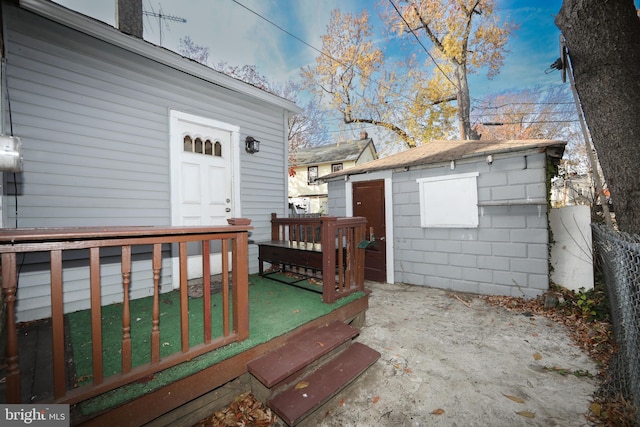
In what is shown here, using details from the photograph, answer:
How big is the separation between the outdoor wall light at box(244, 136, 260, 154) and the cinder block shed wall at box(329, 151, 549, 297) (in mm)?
2782

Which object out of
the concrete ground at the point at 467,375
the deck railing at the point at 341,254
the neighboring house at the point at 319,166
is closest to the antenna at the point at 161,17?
the deck railing at the point at 341,254

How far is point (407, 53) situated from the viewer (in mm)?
11164

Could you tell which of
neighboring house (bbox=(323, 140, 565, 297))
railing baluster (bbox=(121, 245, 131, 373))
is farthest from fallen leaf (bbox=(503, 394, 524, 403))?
railing baluster (bbox=(121, 245, 131, 373))

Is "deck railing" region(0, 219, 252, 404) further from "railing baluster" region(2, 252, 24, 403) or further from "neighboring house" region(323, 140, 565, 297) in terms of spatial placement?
"neighboring house" region(323, 140, 565, 297)

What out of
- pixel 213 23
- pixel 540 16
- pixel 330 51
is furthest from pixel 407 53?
pixel 213 23

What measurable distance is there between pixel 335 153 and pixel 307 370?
17.5m

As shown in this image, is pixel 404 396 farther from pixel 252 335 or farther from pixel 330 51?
pixel 330 51

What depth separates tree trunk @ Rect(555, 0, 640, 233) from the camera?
212cm

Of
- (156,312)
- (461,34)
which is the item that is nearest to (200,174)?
(156,312)

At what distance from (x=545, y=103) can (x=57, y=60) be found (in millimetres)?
19709

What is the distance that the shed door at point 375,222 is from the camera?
5.32 metres

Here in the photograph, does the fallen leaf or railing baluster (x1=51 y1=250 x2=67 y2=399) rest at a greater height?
railing baluster (x1=51 y1=250 x2=67 y2=399)

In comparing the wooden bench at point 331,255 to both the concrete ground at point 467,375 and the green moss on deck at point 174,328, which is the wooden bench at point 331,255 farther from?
the concrete ground at point 467,375

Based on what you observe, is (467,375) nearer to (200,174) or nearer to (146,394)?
(146,394)
